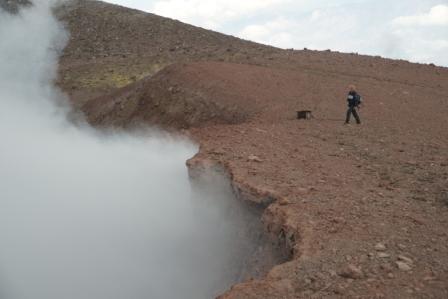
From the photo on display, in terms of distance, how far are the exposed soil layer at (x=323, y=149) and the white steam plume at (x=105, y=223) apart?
122 cm

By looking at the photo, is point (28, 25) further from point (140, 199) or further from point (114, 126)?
point (140, 199)

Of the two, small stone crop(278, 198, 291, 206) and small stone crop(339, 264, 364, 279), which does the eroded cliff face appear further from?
small stone crop(339, 264, 364, 279)

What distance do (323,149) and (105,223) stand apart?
4694 mm

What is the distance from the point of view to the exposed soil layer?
5598mm

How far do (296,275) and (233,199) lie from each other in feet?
10.8

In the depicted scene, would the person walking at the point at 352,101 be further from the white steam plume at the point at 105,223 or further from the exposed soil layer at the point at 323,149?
the white steam plume at the point at 105,223

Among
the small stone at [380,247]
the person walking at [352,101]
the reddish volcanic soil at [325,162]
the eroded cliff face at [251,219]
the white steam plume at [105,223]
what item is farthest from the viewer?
the person walking at [352,101]

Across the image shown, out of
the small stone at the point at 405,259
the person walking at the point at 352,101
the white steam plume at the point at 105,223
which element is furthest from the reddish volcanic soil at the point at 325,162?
the white steam plume at the point at 105,223

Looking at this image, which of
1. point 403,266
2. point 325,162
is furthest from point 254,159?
point 403,266

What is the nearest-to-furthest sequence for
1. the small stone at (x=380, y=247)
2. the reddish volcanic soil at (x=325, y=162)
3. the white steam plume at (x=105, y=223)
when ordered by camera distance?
the reddish volcanic soil at (x=325, y=162) → the small stone at (x=380, y=247) → the white steam plume at (x=105, y=223)

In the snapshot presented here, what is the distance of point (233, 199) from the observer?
878cm

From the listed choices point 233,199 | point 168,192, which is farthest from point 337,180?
point 168,192

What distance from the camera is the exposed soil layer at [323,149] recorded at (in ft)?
18.4

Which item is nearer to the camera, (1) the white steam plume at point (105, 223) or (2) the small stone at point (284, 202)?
(2) the small stone at point (284, 202)
